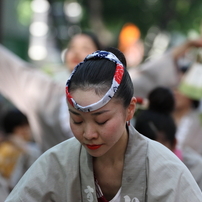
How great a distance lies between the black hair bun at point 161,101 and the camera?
4.04 meters

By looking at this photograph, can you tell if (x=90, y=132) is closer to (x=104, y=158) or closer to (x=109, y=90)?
(x=109, y=90)

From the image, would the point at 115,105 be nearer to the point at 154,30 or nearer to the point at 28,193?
the point at 28,193

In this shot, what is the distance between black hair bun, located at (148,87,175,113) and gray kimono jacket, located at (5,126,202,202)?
1.35 m

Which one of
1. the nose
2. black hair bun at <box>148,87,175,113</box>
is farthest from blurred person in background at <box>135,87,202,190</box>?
the nose

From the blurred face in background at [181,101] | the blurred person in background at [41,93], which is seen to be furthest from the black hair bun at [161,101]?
the blurred face in background at [181,101]

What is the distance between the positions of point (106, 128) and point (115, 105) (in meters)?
0.12

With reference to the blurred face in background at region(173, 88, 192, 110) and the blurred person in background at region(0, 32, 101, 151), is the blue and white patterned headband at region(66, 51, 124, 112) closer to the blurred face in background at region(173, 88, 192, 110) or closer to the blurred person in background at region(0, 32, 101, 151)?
the blurred person in background at region(0, 32, 101, 151)

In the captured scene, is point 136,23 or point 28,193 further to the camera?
point 136,23

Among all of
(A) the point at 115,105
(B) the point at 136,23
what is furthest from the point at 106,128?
(B) the point at 136,23

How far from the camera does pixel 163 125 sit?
3867 millimetres

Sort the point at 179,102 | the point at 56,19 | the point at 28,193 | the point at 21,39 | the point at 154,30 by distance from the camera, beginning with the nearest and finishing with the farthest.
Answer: the point at 28,193
the point at 179,102
the point at 154,30
the point at 56,19
the point at 21,39

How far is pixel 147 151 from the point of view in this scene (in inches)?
104

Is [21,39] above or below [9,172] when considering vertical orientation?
below

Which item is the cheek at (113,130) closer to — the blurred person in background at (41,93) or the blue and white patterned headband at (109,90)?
the blue and white patterned headband at (109,90)
